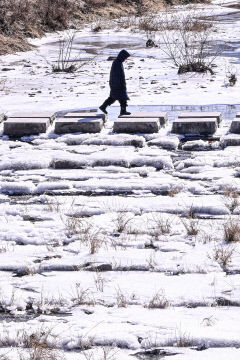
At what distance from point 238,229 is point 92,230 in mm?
1217

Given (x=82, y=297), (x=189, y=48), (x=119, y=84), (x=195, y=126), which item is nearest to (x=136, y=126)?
(x=195, y=126)

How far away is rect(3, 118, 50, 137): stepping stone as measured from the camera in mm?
10805

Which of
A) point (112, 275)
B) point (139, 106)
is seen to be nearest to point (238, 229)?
point (112, 275)

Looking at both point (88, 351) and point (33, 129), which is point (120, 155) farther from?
point (88, 351)

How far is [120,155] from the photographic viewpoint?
908cm

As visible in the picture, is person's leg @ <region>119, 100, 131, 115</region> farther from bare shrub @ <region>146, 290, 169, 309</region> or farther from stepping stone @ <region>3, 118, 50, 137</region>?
bare shrub @ <region>146, 290, 169, 309</region>

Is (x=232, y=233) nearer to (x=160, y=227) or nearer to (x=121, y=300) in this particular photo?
(x=160, y=227)

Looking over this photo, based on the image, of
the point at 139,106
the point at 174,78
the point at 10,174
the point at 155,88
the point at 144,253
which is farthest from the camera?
the point at 174,78

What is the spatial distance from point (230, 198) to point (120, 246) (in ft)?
5.61

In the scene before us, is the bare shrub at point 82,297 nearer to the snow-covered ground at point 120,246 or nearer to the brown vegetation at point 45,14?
the snow-covered ground at point 120,246

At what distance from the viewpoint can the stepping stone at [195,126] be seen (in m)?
10.5

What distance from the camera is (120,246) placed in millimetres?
6016

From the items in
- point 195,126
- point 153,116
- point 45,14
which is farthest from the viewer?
point 45,14

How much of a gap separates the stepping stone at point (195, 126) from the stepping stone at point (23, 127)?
6.20ft
